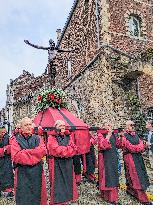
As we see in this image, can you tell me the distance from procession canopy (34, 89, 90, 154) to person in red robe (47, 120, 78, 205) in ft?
3.96

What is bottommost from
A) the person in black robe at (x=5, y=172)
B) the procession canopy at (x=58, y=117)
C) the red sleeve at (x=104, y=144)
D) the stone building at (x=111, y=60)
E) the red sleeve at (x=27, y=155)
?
the person in black robe at (x=5, y=172)

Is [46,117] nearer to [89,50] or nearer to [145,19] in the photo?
[89,50]

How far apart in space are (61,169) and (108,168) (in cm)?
163

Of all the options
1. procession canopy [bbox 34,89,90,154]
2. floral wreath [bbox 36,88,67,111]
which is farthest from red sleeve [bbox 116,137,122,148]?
floral wreath [bbox 36,88,67,111]

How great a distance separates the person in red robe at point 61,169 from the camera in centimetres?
578

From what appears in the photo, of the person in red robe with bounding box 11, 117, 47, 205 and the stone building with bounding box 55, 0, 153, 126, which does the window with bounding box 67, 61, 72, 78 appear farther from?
the person in red robe with bounding box 11, 117, 47, 205

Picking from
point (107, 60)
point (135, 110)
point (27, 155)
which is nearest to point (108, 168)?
point (27, 155)

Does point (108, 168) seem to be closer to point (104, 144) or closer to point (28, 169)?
point (104, 144)

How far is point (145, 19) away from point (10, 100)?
10.4 metres

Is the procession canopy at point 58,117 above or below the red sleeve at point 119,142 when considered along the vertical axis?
above

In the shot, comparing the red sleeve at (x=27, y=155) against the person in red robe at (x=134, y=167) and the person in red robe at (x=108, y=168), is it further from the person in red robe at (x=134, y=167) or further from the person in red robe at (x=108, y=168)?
the person in red robe at (x=134, y=167)

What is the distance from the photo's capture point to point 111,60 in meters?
15.5

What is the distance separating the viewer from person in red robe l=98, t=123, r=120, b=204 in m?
6.91

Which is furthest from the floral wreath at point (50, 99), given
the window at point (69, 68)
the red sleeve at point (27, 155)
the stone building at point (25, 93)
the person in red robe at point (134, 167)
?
the stone building at point (25, 93)
